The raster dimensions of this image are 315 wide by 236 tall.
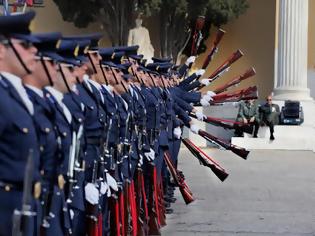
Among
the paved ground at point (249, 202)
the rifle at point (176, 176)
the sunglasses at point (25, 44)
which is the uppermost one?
the sunglasses at point (25, 44)

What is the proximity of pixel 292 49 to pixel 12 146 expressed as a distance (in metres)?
19.1

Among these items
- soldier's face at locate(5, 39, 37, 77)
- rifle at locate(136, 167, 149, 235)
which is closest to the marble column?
rifle at locate(136, 167, 149, 235)

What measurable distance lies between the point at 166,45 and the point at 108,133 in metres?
18.9

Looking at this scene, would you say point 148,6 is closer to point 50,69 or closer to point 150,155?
point 150,155

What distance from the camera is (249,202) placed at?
8.66 meters

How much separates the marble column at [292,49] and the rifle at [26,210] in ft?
61.4

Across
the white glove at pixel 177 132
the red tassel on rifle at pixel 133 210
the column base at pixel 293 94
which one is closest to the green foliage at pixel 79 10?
the column base at pixel 293 94

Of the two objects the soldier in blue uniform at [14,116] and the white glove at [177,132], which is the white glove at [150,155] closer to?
the white glove at [177,132]

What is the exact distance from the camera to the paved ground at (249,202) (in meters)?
6.90

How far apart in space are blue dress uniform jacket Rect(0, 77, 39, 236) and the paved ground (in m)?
3.93

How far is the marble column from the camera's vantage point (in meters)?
21.0

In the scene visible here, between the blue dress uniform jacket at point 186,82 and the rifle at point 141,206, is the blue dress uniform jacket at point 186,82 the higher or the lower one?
the higher one

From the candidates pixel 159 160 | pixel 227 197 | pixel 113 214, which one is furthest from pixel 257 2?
pixel 113 214

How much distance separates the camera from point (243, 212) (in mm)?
7855
